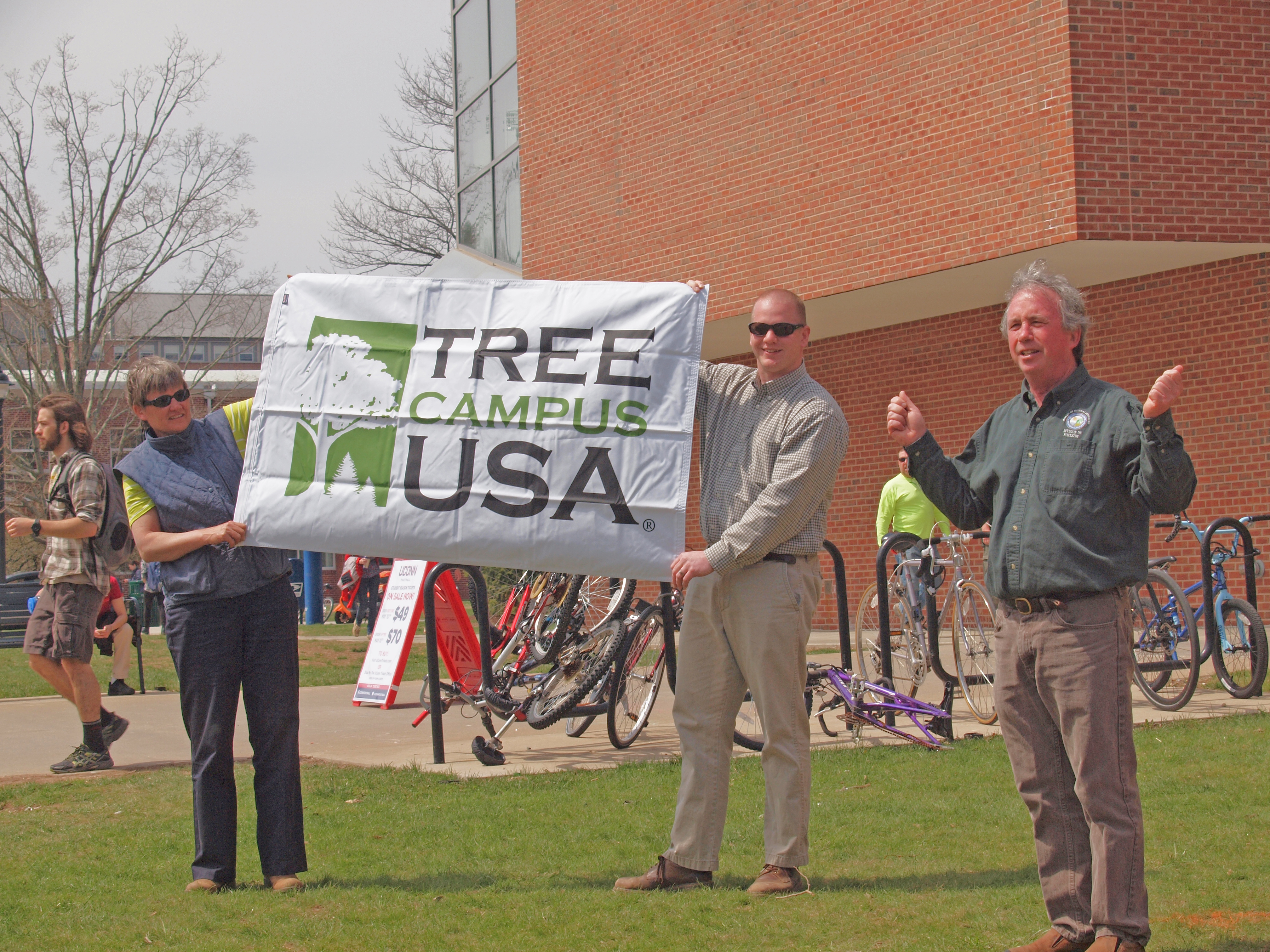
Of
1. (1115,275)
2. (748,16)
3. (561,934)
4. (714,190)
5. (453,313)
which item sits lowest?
(561,934)

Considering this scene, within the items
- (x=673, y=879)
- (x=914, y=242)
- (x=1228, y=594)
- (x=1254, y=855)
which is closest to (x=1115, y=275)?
(x=914, y=242)

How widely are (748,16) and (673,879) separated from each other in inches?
596

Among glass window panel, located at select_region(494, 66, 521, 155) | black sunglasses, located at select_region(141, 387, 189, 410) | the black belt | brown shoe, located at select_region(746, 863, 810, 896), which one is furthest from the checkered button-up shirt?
glass window panel, located at select_region(494, 66, 521, 155)

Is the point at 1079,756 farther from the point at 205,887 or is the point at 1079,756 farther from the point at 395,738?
the point at 395,738

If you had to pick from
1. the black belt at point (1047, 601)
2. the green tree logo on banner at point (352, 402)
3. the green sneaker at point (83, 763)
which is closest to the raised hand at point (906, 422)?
the black belt at point (1047, 601)

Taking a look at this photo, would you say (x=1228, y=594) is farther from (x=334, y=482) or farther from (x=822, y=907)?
(x=334, y=482)

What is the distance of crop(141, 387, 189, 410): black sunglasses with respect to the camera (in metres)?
4.87

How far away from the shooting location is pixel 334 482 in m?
5.16

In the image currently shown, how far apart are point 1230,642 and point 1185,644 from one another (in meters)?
0.66

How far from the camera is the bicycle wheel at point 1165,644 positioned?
8312 mm

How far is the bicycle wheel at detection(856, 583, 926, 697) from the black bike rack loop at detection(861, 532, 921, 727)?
0.06 m

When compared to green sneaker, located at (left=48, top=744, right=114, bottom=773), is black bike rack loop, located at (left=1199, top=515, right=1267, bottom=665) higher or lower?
higher

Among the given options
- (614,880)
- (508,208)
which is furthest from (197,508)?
(508,208)

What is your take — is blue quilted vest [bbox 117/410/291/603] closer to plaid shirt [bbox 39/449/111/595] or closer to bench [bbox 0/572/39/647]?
plaid shirt [bbox 39/449/111/595]
